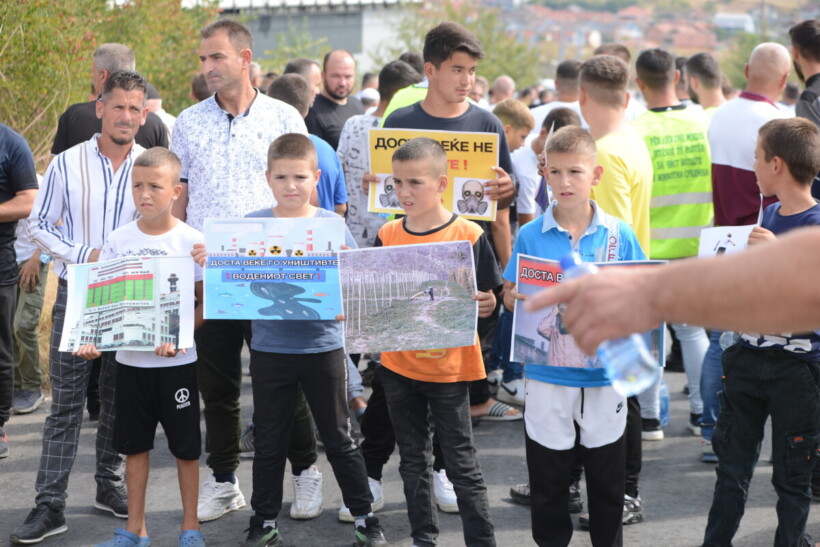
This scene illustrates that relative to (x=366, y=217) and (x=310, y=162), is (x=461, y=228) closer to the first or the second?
(x=310, y=162)

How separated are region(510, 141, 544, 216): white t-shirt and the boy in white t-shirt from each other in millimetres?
3796

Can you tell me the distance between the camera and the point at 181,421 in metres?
4.79

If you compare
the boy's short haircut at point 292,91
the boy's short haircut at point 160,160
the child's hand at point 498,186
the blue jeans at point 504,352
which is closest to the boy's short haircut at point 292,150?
the boy's short haircut at point 160,160

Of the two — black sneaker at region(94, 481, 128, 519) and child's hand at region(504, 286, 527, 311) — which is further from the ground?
child's hand at region(504, 286, 527, 311)

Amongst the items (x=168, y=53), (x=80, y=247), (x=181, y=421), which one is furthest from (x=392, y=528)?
(x=168, y=53)

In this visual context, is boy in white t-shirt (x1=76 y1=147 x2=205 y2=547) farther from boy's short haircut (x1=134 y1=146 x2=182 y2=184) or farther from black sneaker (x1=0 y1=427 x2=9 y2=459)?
black sneaker (x1=0 y1=427 x2=9 y2=459)

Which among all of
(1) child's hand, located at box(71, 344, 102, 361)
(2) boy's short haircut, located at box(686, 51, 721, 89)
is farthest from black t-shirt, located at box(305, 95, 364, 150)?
(1) child's hand, located at box(71, 344, 102, 361)

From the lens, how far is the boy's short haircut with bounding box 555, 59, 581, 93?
9.90 metres

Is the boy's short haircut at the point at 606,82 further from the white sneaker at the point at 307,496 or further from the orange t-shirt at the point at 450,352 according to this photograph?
the white sneaker at the point at 307,496

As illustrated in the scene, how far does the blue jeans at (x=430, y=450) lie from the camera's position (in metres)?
4.62

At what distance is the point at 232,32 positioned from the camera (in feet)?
18.1

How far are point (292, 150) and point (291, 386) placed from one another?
1174 millimetres

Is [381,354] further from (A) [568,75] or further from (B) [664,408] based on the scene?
(A) [568,75]

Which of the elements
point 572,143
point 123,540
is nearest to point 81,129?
point 123,540
